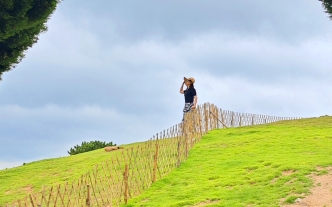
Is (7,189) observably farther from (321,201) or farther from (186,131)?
(321,201)

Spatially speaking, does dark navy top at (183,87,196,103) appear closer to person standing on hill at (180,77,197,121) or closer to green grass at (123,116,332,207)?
person standing on hill at (180,77,197,121)

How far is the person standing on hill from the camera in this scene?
16906 mm

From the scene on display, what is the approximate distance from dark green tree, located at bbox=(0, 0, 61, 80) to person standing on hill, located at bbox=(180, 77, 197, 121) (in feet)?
17.3

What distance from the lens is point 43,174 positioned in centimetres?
1809

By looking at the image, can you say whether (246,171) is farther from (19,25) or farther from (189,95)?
(19,25)

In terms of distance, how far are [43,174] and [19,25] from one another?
20.1 feet

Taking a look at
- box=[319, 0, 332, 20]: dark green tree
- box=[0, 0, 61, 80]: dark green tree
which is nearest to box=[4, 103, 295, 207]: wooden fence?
box=[0, 0, 61, 80]: dark green tree

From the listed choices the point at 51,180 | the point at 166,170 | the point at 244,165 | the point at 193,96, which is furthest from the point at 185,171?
the point at 51,180

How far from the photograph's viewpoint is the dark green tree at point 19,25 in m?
14.5

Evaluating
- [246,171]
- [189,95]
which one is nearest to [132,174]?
[246,171]

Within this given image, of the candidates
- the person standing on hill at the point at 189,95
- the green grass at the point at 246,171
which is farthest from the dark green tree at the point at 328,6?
the person standing on hill at the point at 189,95

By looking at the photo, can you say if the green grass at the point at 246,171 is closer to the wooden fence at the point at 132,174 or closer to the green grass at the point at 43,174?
the wooden fence at the point at 132,174

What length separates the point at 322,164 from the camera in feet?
38.7

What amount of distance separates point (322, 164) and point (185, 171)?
3800 mm
